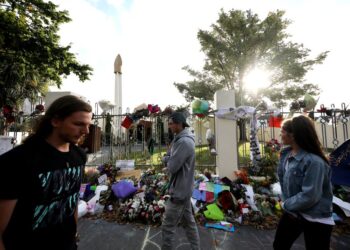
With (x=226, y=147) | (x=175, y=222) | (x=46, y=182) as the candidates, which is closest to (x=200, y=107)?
(x=226, y=147)

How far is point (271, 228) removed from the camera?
3736 mm

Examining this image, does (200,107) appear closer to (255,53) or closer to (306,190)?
(306,190)

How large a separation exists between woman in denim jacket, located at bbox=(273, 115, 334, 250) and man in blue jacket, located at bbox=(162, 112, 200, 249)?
1.05 m

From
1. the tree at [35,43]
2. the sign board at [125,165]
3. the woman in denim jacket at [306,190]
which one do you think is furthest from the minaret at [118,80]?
the woman in denim jacket at [306,190]

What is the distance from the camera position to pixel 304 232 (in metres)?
1.75

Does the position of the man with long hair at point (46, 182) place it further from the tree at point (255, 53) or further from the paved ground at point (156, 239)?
the tree at point (255, 53)

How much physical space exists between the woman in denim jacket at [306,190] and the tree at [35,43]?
7.12 meters

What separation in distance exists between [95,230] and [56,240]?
9.13 feet

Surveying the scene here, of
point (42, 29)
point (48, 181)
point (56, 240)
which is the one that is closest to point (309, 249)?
point (56, 240)

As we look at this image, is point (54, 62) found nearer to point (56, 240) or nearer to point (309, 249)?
point (56, 240)

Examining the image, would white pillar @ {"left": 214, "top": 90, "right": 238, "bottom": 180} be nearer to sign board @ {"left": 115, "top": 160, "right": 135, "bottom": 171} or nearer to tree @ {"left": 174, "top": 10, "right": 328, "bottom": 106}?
sign board @ {"left": 115, "top": 160, "right": 135, "bottom": 171}

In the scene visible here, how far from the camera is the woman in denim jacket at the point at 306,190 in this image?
1616 millimetres

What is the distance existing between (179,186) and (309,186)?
54.0 inches

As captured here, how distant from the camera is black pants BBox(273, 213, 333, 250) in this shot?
1.64m
